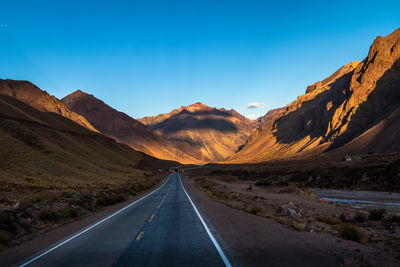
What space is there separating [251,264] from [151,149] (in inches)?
7735

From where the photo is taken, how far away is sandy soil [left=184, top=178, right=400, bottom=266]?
6406 millimetres

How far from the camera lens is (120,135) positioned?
7530 inches

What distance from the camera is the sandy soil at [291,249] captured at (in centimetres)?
641

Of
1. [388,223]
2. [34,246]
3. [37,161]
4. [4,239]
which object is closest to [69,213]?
[4,239]

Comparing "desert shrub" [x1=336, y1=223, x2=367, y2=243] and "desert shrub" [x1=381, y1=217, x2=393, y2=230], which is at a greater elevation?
"desert shrub" [x1=336, y1=223, x2=367, y2=243]

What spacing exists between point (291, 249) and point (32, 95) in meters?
153

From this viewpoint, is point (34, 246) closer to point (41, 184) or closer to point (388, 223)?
point (388, 223)

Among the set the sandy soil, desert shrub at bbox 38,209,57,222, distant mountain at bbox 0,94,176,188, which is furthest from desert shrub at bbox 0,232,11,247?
distant mountain at bbox 0,94,176,188

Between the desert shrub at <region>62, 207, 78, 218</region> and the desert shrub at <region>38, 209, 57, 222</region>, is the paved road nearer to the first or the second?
the desert shrub at <region>38, 209, 57, 222</region>

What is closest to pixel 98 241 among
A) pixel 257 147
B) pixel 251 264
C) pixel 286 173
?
pixel 251 264

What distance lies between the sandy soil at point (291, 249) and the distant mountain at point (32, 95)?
136914 mm

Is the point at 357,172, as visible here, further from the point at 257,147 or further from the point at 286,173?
the point at 257,147

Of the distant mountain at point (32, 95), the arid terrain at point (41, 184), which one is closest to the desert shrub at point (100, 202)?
the arid terrain at point (41, 184)

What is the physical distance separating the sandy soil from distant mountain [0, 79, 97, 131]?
449ft
